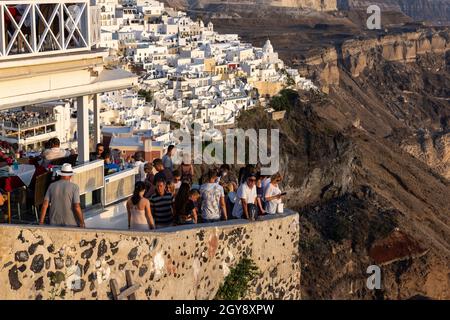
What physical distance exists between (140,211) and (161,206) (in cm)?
→ 60

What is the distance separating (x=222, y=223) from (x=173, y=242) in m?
0.99

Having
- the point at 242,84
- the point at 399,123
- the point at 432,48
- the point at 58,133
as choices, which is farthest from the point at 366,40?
the point at 58,133

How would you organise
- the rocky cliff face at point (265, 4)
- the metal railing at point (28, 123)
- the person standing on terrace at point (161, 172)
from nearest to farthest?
the person standing on terrace at point (161, 172), the metal railing at point (28, 123), the rocky cliff face at point (265, 4)

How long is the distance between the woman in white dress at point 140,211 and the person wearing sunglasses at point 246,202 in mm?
1397

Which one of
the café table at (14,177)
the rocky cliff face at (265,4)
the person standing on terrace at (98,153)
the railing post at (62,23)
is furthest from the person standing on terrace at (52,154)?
the rocky cliff face at (265,4)

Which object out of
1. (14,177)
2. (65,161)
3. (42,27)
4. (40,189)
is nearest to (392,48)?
(65,161)

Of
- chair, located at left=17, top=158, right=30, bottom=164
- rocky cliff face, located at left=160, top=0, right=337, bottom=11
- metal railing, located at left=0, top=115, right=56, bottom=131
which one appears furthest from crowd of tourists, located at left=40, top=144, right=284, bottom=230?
rocky cliff face, located at left=160, top=0, right=337, bottom=11

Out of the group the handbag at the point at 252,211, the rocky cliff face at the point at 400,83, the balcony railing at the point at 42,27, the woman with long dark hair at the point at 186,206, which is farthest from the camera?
the rocky cliff face at the point at 400,83

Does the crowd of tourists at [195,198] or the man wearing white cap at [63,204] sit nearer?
the man wearing white cap at [63,204]

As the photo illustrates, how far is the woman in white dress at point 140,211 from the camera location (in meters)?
9.34

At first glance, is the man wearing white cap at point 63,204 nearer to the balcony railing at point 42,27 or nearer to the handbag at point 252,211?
the balcony railing at point 42,27

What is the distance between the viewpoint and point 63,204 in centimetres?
886

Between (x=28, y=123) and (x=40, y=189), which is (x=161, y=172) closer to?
(x=40, y=189)
